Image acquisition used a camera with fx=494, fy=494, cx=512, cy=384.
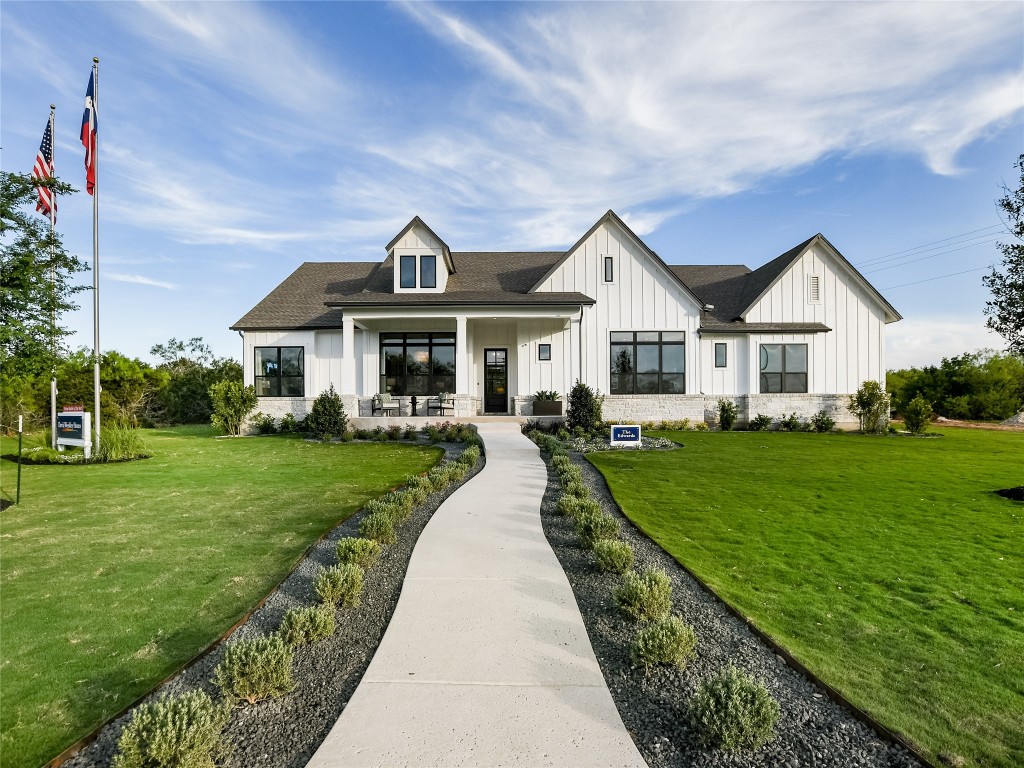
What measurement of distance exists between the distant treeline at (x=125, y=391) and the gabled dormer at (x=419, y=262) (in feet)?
34.7

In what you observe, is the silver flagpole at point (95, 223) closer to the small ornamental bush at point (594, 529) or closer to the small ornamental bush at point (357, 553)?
the small ornamental bush at point (357, 553)

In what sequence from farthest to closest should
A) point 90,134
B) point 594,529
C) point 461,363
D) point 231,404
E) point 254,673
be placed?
point 231,404
point 461,363
point 90,134
point 594,529
point 254,673

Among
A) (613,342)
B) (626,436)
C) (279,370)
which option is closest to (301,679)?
(626,436)

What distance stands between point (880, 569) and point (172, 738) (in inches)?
258

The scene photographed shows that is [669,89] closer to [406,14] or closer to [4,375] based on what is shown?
[406,14]

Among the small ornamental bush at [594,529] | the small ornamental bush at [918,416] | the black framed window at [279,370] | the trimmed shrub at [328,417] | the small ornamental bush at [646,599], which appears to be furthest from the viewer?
the black framed window at [279,370]

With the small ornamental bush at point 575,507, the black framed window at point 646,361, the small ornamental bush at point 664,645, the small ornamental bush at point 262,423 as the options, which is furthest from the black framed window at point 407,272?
the small ornamental bush at point 664,645

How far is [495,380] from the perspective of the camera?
22000mm

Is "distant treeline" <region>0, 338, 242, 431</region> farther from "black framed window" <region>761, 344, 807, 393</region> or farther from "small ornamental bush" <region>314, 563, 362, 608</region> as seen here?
"black framed window" <region>761, 344, 807, 393</region>

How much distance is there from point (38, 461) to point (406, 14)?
14813 mm

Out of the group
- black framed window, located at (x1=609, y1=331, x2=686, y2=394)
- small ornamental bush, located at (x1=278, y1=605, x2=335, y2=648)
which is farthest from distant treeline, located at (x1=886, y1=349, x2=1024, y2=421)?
small ornamental bush, located at (x1=278, y1=605, x2=335, y2=648)

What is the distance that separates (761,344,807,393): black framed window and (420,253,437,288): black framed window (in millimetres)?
14494

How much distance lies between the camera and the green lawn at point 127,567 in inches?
128

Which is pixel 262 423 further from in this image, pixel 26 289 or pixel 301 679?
pixel 301 679
